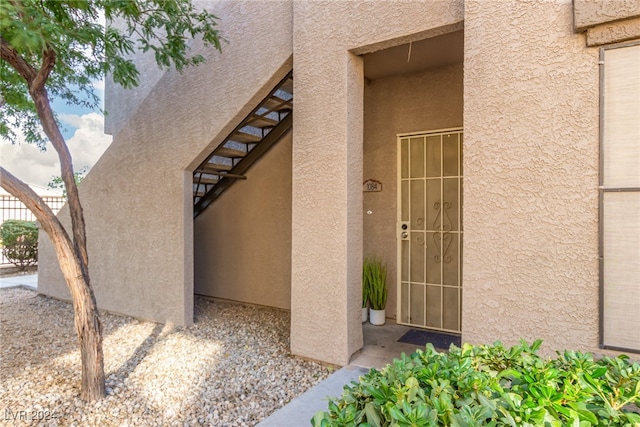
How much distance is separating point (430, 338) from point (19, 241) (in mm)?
11830

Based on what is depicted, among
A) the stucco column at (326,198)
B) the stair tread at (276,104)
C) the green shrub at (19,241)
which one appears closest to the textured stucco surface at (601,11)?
the stucco column at (326,198)

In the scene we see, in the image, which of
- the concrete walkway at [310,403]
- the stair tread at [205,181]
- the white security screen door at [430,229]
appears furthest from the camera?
the stair tread at [205,181]

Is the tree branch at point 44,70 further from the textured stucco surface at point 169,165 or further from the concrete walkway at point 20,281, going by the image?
the concrete walkway at point 20,281

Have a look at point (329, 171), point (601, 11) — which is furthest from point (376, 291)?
point (601, 11)

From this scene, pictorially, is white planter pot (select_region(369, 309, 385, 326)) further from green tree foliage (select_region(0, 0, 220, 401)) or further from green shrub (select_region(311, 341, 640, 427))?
green shrub (select_region(311, 341, 640, 427))

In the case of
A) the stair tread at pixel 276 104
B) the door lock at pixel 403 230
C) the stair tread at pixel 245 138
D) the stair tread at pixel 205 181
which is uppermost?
the stair tread at pixel 276 104

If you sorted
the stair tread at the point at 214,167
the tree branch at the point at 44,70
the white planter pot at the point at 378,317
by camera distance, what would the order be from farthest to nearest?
the stair tread at the point at 214,167, the white planter pot at the point at 378,317, the tree branch at the point at 44,70

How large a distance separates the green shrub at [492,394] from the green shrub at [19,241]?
1268cm

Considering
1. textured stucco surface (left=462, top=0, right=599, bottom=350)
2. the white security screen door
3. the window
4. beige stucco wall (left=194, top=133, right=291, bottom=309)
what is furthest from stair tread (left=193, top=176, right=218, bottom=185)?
the window

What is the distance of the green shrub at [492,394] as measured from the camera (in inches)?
53.3

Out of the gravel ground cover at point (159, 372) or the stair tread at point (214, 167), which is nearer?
the gravel ground cover at point (159, 372)

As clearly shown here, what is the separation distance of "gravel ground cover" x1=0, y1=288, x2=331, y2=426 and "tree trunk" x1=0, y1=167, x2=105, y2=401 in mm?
186

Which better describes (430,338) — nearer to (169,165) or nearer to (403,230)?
(403,230)

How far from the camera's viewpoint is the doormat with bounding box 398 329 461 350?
497 centimetres
